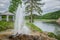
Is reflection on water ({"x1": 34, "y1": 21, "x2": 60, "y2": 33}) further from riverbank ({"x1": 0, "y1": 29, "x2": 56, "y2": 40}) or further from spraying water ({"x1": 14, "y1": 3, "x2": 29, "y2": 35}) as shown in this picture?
spraying water ({"x1": 14, "y1": 3, "x2": 29, "y2": 35})

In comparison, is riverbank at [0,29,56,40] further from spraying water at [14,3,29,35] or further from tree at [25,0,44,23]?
tree at [25,0,44,23]

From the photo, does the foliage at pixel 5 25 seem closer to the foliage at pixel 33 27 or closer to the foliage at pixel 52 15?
the foliage at pixel 33 27

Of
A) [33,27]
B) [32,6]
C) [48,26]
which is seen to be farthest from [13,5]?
[48,26]

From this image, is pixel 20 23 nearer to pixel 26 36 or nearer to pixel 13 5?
pixel 26 36

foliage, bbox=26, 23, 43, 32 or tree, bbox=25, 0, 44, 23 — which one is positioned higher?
tree, bbox=25, 0, 44, 23

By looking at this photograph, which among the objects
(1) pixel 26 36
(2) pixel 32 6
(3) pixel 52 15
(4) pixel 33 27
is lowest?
(1) pixel 26 36

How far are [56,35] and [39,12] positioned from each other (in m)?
0.64

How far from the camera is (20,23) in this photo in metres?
3.09

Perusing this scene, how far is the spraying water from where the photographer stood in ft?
10.1

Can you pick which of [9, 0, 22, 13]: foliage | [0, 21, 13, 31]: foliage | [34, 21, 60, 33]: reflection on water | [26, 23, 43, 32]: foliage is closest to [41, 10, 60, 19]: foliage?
[34, 21, 60, 33]: reflection on water

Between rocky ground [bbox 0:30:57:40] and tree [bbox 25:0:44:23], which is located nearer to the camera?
rocky ground [bbox 0:30:57:40]

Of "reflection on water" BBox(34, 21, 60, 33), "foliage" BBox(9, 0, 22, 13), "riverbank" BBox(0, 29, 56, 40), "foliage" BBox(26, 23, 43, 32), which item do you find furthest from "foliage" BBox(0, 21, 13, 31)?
"reflection on water" BBox(34, 21, 60, 33)

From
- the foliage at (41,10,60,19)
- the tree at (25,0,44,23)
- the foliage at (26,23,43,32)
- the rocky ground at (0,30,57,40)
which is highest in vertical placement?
the tree at (25,0,44,23)

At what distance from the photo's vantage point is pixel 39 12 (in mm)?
3189
